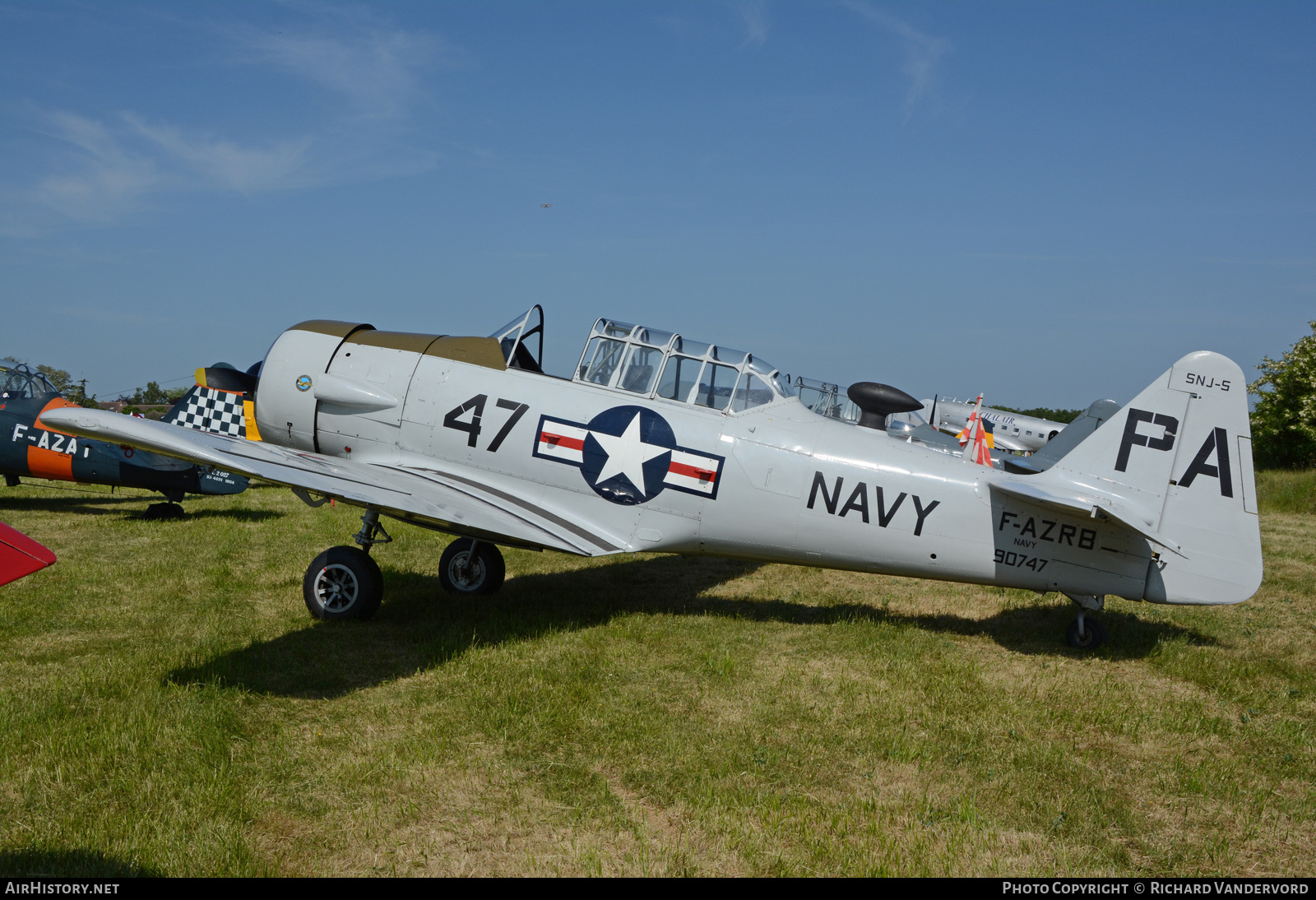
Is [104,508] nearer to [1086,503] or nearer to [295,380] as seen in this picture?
[295,380]

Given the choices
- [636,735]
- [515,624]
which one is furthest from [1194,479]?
[515,624]

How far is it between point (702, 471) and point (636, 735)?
2668mm

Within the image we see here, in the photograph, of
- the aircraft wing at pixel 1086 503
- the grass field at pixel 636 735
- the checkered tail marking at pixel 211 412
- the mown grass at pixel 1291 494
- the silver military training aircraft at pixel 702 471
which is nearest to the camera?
the grass field at pixel 636 735

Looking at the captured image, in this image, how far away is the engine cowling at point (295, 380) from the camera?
7742 mm

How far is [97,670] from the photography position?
5.14 meters

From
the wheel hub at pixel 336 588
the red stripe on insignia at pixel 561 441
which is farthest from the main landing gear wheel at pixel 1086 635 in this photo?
the wheel hub at pixel 336 588

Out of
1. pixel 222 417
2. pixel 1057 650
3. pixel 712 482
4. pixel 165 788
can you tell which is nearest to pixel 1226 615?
pixel 1057 650

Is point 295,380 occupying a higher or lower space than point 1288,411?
lower

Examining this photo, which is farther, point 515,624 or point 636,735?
point 515,624

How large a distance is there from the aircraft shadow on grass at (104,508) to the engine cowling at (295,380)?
4.39 m

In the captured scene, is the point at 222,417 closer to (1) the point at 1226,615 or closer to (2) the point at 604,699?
(2) the point at 604,699

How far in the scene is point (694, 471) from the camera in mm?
6785

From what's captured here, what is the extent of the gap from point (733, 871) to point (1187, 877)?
1.87 meters

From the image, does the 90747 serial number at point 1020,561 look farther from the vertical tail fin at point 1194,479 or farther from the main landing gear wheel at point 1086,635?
the vertical tail fin at point 1194,479
